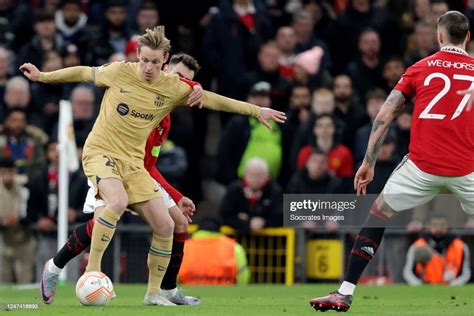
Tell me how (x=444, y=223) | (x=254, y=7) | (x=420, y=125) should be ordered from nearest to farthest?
1. (x=420, y=125)
2. (x=444, y=223)
3. (x=254, y=7)

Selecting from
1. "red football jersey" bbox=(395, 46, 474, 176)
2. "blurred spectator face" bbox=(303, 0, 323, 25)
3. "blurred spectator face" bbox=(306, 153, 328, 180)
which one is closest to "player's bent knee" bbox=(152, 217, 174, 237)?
"red football jersey" bbox=(395, 46, 474, 176)

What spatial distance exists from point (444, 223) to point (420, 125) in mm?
6562

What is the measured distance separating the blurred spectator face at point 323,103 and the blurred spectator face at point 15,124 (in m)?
4.16

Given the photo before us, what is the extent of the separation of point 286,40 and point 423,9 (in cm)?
224

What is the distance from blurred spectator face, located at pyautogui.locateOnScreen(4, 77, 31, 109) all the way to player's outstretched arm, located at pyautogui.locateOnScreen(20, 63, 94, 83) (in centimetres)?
746

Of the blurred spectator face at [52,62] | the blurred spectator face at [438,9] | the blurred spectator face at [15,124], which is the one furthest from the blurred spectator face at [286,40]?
the blurred spectator face at [15,124]

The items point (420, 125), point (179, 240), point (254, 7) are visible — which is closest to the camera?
point (420, 125)

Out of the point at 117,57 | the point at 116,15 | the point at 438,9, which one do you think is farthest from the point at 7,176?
the point at 438,9

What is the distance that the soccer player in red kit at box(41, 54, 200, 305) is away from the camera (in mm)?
12344

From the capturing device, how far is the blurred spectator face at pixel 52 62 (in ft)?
65.0

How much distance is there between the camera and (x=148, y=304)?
1228 centimetres

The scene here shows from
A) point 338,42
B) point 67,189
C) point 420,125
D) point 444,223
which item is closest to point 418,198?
point 420,125

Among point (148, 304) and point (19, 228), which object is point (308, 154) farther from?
point (148, 304)

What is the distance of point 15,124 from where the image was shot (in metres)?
18.9
